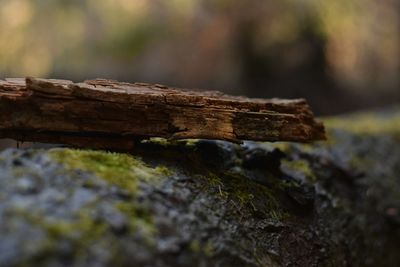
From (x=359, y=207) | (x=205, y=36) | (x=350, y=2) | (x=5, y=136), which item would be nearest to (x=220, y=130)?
(x=5, y=136)

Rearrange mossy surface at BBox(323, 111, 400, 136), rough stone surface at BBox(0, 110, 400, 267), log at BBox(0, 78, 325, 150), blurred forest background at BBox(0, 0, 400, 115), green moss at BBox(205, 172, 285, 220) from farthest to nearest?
blurred forest background at BBox(0, 0, 400, 115) → mossy surface at BBox(323, 111, 400, 136) → green moss at BBox(205, 172, 285, 220) → log at BBox(0, 78, 325, 150) → rough stone surface at BBox(0, 110, 400, 267)

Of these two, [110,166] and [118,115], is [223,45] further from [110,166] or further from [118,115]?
[110,166]

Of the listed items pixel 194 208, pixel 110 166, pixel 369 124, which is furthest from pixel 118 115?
pixel 369 124

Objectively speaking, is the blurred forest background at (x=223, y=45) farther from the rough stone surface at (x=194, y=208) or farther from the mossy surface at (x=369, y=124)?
the rough stone surface at (x=194, y=208)

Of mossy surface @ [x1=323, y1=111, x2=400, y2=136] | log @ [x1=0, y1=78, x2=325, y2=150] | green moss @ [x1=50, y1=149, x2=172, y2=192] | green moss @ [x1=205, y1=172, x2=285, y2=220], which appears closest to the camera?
green moss @ [x1=50, y1=149, x2=172, y2=192]

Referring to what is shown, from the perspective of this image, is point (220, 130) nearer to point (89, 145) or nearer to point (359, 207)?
point (89, 145)

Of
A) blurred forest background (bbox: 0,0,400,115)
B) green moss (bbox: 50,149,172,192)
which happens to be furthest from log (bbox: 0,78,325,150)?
blurred forest background (bbox: 0,0,400,115)

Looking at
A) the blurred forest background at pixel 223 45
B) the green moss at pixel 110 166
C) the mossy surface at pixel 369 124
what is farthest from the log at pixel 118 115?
the blurred forest background at pixel 223 45

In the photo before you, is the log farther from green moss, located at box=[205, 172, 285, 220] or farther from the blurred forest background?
the blurred forest background
